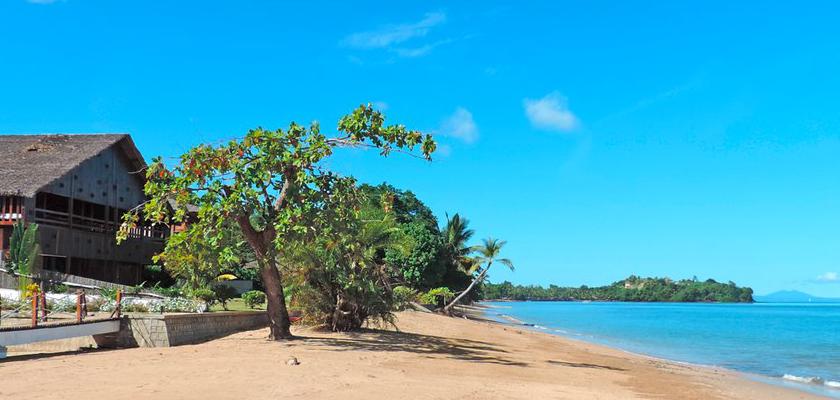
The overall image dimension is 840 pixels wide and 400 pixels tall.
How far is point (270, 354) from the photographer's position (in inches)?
560

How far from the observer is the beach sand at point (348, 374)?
10133 mm

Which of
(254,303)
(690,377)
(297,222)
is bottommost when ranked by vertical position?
(690,377)

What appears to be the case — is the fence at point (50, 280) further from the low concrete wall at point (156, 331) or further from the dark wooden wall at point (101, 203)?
the low concrete wall at point (156, 331)

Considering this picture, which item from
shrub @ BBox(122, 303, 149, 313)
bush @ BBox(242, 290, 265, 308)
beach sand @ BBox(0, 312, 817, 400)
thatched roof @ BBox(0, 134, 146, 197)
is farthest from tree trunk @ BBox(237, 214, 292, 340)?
thatched roof @ BBox(0, 134, 146, 197)

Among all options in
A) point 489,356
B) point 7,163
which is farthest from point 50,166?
point 489,356

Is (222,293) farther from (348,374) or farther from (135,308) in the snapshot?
(348,374)

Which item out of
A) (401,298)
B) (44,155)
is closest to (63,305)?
(401,298)

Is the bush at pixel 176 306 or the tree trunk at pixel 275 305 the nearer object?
the tree trunk at pixel 275 305

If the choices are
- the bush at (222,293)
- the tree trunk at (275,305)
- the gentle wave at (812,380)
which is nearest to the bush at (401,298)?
the tree trunk at (275,305)

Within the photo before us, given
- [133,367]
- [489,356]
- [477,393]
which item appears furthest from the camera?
[489,356]

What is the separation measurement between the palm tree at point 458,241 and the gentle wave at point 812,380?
31465 millimetres

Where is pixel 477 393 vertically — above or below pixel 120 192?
below

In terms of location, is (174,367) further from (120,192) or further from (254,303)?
(120,192)

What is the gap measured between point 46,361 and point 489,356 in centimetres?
963
